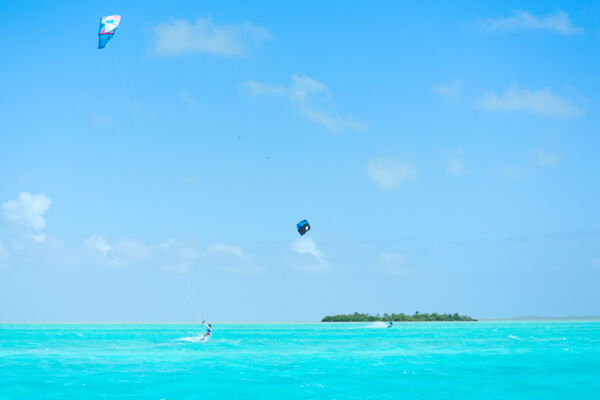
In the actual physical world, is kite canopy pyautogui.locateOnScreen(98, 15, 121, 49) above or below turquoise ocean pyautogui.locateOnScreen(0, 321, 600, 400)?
above

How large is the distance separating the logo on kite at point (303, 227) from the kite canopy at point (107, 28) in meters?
17.9

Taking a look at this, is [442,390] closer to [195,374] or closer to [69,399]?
[195,374]

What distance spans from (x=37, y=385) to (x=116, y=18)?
22860 mm

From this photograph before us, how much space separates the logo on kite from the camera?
45.7 m

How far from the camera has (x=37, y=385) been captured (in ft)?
98.3

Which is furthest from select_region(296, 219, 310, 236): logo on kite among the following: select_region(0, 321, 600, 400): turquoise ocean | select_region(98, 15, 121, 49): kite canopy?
select_region(98, 15, 121, 49): kite canopy

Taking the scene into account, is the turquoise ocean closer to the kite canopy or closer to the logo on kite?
the logo on kite

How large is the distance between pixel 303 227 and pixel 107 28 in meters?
18.8

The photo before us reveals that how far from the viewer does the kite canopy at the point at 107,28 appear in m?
38.1

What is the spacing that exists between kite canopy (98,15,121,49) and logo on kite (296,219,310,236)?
58.6ft

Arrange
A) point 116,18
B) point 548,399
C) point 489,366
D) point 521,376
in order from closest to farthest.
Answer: point 548,399 → point 521,376 → point 489,366 → point 116,18

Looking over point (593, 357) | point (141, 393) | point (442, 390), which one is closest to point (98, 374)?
point (141, 393)

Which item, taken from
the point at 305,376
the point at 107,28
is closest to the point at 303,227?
the point at 305,376

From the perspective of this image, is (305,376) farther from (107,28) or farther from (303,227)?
(107,28)
